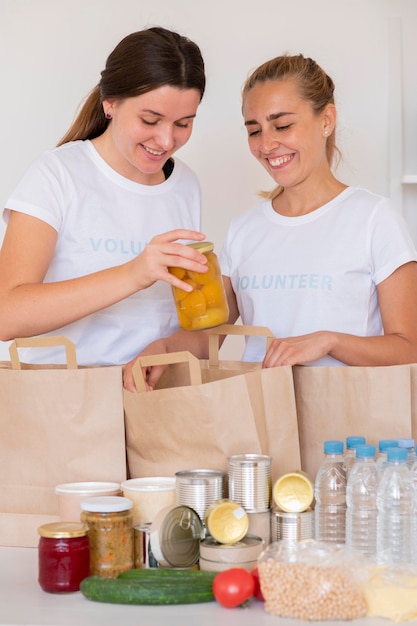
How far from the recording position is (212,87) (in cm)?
265

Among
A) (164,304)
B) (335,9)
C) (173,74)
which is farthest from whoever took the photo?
(335,9)

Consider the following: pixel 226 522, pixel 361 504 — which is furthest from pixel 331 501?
pixel 226 522

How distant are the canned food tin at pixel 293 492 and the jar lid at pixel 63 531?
0.26 meters

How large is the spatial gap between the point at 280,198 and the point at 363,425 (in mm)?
676

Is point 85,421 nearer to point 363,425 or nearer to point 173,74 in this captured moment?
point 363,425

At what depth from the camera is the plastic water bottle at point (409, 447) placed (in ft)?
3.90

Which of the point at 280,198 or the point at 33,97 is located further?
the point at 33,97

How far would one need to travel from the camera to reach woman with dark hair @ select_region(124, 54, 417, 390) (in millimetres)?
1644

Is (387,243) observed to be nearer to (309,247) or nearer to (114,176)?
(309,247)

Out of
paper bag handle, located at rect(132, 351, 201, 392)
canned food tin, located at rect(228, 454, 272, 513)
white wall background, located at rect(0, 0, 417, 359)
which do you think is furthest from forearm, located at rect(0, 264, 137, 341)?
white wall background, located at rect(0, 0, 417, 359)

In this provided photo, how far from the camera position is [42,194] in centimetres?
155

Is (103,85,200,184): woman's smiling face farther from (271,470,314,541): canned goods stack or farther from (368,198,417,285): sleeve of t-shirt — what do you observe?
(271,470,314,541): canned goods stack

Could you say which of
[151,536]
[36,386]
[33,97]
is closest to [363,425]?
[151,536]

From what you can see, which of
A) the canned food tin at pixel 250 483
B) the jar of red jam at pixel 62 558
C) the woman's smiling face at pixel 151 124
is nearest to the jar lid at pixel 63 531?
the jar of red jam at pixel 62 558
